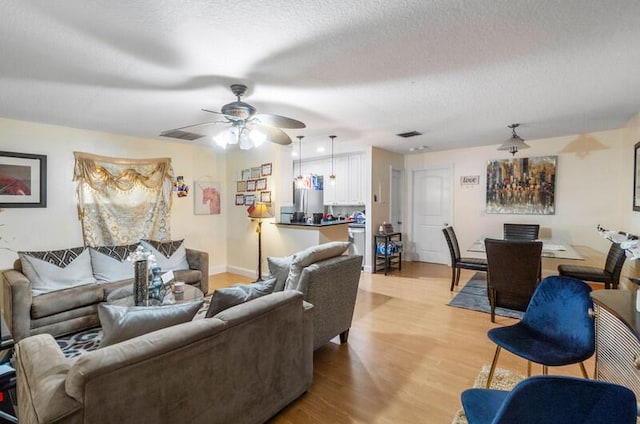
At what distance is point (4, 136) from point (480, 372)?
5.47m

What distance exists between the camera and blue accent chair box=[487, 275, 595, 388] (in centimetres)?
165

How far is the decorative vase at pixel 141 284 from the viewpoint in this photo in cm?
262

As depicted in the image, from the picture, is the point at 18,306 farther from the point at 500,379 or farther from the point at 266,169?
the point at 500,379

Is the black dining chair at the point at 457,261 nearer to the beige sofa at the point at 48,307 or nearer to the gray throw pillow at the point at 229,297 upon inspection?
the gray throw pillow at the point at 229,297

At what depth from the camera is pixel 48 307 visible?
290cm

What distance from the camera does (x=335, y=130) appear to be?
426 cm

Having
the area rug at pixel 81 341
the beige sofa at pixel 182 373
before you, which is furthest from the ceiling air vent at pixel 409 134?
the area rug at pixel 81 341

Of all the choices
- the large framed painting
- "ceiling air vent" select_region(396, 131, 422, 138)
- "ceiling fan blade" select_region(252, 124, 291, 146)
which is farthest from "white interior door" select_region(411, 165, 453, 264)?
"ceiling fan blade" select_region(252, 124, 291, 146)

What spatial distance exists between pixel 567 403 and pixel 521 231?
480 cm

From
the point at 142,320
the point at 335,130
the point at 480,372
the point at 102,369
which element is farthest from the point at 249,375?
the point at 335,130

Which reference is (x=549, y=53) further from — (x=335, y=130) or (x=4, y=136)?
(x=4, y=136)

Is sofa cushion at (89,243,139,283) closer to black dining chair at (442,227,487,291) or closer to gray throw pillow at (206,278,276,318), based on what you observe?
gray throw pillow at (206,278,276,318)

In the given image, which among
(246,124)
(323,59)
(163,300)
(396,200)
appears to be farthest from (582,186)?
(163,300)

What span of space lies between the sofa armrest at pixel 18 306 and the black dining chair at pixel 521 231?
20.3 feet
